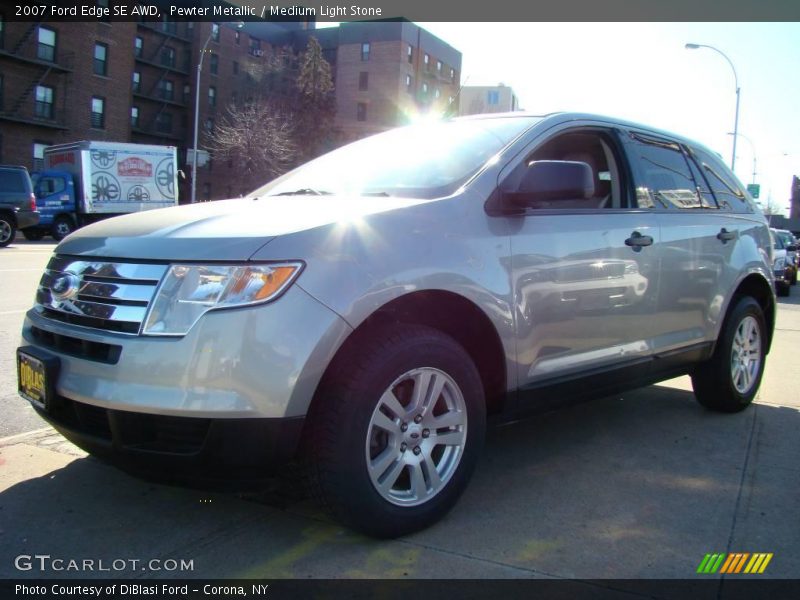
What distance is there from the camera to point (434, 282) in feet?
9.05

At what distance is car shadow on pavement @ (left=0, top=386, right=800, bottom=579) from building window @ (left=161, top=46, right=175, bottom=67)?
4575cm

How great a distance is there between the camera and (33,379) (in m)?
2.75

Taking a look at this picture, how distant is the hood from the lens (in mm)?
2436

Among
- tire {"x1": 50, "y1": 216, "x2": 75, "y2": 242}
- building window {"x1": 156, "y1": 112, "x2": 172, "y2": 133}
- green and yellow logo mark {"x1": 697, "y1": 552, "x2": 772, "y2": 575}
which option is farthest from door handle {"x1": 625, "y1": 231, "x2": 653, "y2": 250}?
building window {"x1": 156, "y1": 112, "x2": 172, "y2": 133}

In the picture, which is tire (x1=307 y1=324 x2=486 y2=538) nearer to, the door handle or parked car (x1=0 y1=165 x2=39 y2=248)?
the door handle

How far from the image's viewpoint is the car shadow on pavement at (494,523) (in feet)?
8.48

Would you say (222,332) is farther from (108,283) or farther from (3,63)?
(3,63)

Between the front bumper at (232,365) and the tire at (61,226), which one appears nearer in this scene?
the front bumper at (232,365)

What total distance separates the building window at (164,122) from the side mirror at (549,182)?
45.3m

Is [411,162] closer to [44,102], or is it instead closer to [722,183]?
[722,183]

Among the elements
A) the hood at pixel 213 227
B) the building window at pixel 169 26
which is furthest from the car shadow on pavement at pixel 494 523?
the building window at pixel 169 26

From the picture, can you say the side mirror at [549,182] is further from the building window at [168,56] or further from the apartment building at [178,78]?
the building window at [168,56]

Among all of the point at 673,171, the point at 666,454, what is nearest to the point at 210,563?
the point at 666,454

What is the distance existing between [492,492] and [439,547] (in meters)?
0.66
